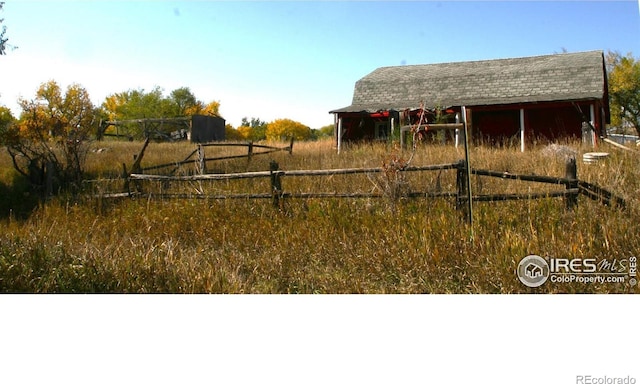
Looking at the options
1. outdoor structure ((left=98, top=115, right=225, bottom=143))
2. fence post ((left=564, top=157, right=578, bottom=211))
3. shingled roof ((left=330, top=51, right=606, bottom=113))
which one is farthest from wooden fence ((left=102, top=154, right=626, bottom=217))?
shingled roof ((left=330, top=51, right=606, bottom=113))

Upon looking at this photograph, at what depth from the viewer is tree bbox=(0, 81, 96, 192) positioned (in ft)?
17.1

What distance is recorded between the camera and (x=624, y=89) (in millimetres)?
19531

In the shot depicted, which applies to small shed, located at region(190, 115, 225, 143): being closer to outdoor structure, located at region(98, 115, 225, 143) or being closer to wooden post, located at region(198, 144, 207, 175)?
outdoor structure, located at region(98, 115, 225, 143)

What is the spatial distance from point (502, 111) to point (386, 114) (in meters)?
3.74

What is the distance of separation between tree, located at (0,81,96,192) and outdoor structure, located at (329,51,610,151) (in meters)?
6.16

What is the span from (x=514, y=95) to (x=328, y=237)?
9462mm

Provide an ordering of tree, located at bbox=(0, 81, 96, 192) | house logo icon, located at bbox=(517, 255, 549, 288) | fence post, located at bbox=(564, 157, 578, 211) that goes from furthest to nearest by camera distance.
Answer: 1. tree, located at bbox=(0, 81, 96, 192)
2. fence post, located at bbox=(564, 157, 578, 211)
3. house logo icon, located at bbox=(517, 255, 549, 288)

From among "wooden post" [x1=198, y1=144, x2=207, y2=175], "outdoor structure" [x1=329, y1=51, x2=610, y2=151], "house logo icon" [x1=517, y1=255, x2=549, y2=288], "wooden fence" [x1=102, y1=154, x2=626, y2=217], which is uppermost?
"outdoor structure" [x1=329, y1=51, x2=610, y2=151]

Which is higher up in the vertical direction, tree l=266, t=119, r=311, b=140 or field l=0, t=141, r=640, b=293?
tree l=266, t=119, r=311, b=140

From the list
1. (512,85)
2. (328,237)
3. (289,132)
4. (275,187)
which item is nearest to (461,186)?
(328,237)

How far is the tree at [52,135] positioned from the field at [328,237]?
366 millimetres

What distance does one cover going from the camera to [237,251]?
4.54 m

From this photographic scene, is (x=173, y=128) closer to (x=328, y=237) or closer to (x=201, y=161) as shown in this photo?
(x=201, y=161)

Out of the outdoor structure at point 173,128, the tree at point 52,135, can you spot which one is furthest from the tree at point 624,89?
the tree at point 52,135
